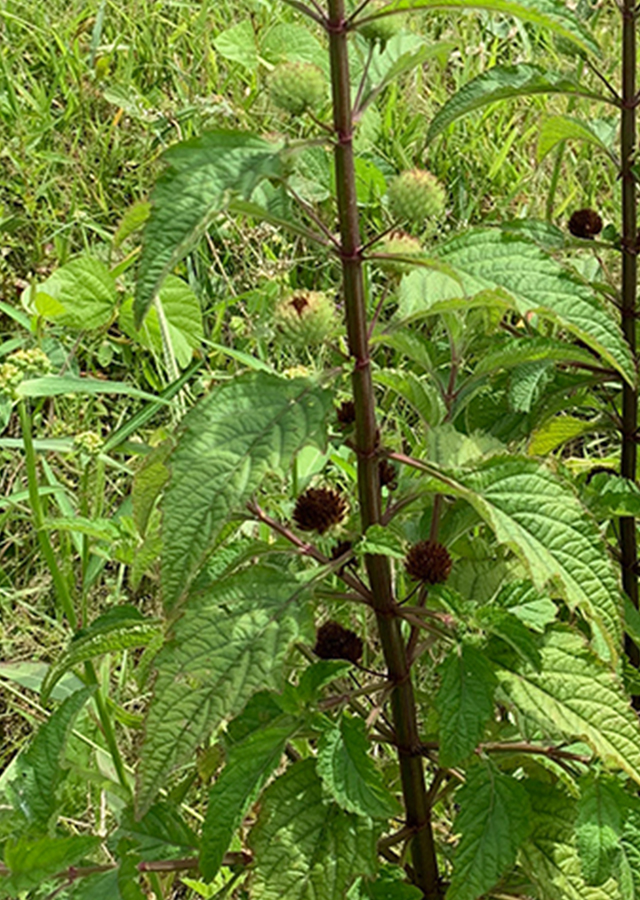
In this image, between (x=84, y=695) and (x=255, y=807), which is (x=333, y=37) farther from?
(x=255, y=807)

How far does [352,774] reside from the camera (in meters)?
1.18

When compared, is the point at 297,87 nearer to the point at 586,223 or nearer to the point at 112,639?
the point at 112,639

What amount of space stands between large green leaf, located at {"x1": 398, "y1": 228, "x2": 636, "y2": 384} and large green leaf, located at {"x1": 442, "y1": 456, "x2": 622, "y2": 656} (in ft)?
0.39

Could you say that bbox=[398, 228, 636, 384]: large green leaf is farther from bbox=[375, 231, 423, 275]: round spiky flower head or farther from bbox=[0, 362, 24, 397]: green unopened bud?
bbox=[0, 362, 24, 397]: green unopened bud

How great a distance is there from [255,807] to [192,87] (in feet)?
6.52

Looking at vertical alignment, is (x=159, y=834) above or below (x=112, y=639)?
below

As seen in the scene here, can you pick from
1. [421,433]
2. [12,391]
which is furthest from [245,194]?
[421,433]

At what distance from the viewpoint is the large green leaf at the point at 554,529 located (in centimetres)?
107

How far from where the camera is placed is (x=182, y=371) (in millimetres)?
2459

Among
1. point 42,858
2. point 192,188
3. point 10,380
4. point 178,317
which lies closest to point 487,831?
point 42,858

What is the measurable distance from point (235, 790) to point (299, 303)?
0.44 meters

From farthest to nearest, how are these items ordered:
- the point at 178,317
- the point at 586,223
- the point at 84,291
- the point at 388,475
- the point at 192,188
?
the point at 84,291 < the point at 178,317 < the point at 586,223 < the point at 388,475 < the point at 192,188

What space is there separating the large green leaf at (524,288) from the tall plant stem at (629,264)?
39 centimetres

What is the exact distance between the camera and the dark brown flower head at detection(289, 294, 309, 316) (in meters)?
1.09
